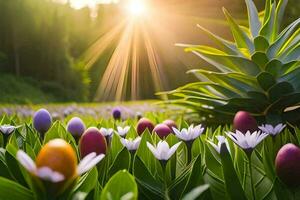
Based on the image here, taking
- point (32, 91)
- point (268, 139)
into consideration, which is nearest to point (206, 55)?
point (268, 139)

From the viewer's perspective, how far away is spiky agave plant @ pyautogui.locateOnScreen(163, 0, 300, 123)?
6.59 ft

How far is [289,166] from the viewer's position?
1021 mm

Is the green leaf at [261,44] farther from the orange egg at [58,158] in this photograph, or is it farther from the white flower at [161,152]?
the orange egg at [58,158]

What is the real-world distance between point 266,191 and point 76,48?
45243 millimetres

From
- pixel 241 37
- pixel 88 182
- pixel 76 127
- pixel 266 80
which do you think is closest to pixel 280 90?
pixel 266 80

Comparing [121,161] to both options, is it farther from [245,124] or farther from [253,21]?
[253,21]

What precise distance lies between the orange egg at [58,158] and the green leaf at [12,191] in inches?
4.3

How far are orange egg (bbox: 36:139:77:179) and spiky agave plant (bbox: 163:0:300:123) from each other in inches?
51.4

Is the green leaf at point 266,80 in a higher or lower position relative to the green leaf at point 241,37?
lower

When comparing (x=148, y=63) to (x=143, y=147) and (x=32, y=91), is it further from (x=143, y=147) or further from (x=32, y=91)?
(x=143, y=147)

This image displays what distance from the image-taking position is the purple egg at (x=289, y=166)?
1.02 meters

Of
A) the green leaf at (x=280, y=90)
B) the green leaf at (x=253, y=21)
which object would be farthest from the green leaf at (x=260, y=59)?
the green leaf at (x=253, y=21)

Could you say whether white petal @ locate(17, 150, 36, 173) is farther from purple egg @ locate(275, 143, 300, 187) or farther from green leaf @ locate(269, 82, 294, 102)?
green leaf @ locate(269, 82, 294, 102)

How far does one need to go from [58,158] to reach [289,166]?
542mm
